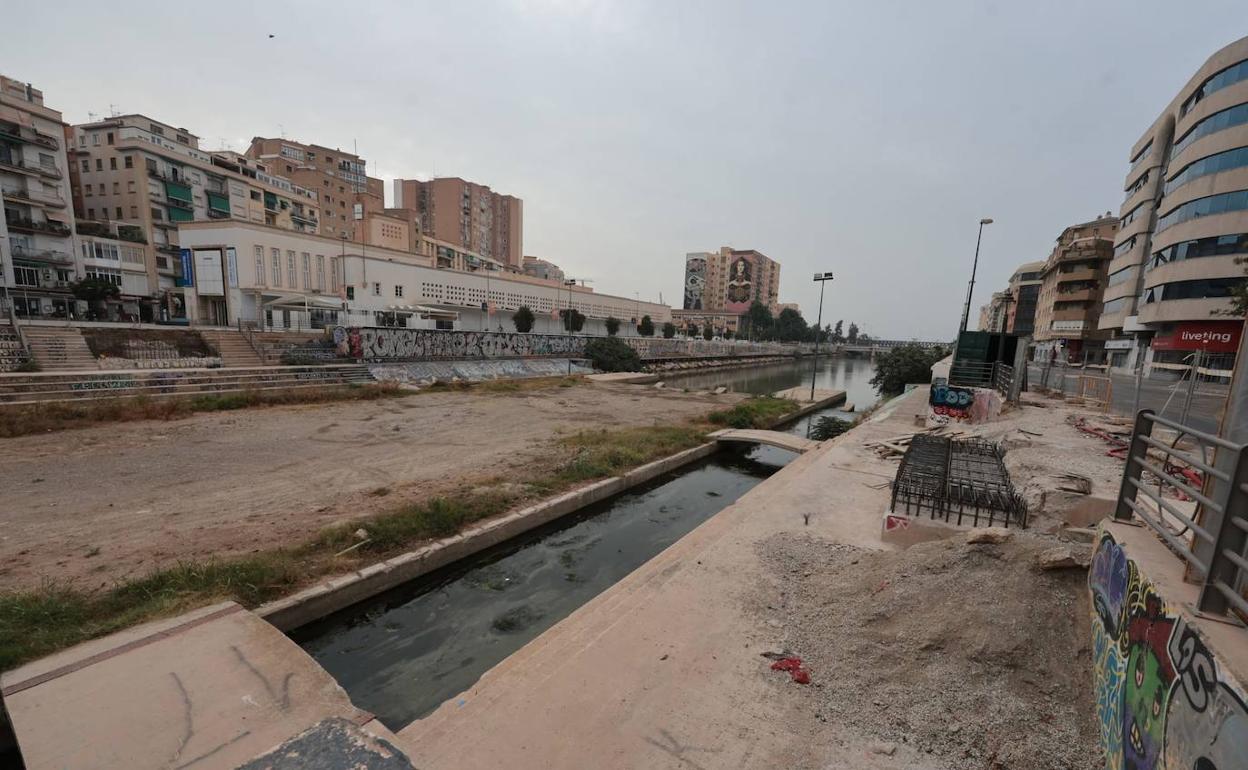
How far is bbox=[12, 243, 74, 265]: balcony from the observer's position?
34.7 metres

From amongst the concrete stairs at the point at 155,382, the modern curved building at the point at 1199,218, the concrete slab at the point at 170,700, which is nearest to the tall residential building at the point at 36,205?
the concrete stairs at the point at 155,382

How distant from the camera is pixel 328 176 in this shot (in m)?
62.8

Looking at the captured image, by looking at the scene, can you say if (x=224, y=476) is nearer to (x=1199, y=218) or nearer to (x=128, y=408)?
(x=128, y=408)

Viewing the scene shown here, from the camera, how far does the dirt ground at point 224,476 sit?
7000mm

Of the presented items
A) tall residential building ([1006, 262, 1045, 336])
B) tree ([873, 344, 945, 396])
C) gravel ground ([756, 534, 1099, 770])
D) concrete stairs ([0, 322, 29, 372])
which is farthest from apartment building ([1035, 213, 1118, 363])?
concrete stairs ([0, 322, 29, 372])

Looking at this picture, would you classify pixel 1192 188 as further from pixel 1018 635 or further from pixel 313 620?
pixel 313 620

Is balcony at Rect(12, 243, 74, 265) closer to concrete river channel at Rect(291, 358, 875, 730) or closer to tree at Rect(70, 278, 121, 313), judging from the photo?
tree at Rect(70, 278, 121, 313)

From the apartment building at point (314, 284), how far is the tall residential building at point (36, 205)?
9757 mm

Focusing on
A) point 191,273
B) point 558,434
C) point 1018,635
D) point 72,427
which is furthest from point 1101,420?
→ point 191,273

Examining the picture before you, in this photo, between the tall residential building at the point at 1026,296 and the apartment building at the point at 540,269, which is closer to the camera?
the tall residential building at the point at 1026,296

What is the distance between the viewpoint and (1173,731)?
2143 mm

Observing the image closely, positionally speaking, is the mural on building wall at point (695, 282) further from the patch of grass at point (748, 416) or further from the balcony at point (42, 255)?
the balcony at point (42, 255)

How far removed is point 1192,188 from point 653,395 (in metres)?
35.4

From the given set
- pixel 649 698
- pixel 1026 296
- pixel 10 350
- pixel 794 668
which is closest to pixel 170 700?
pixel 649 698
